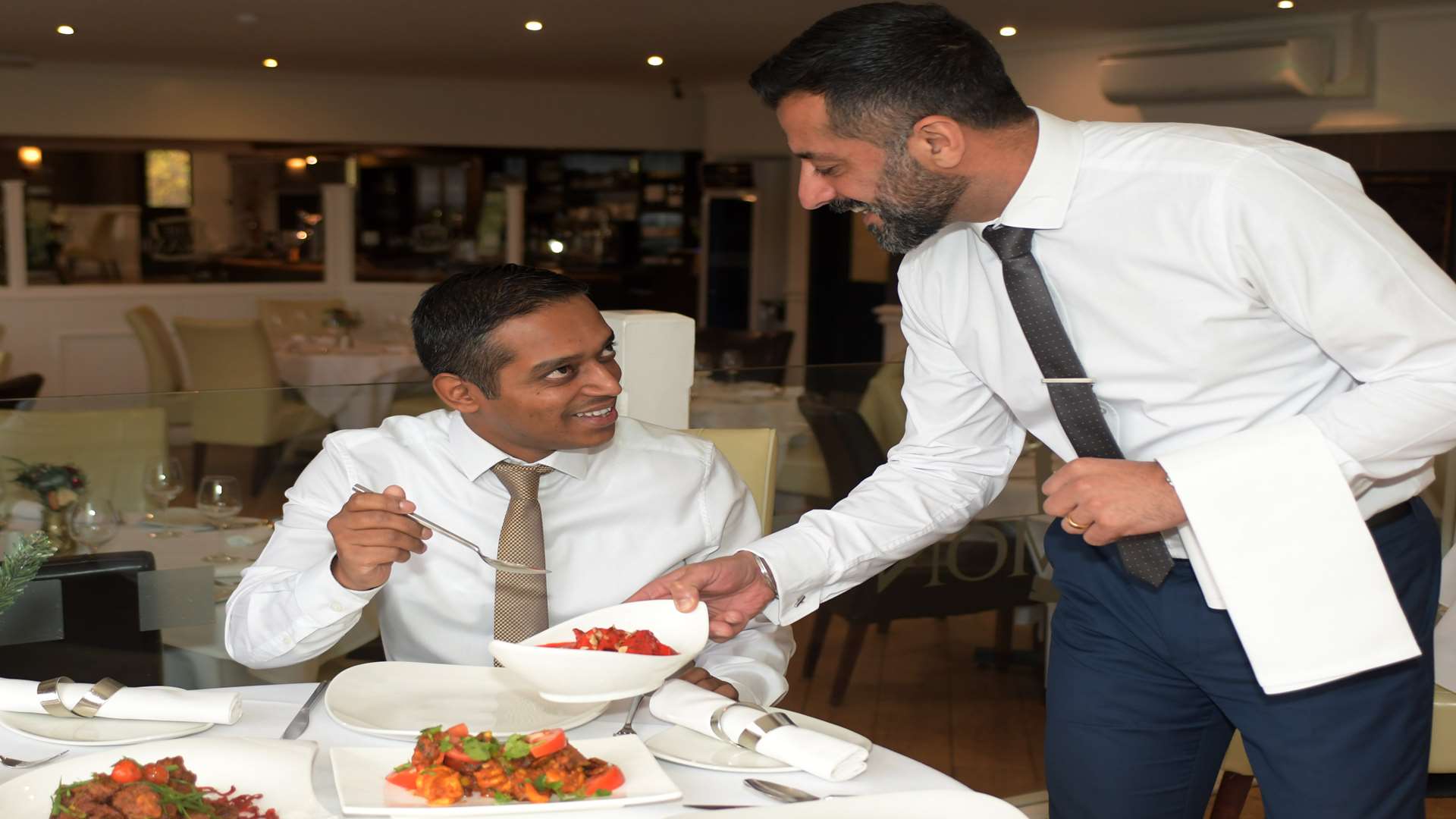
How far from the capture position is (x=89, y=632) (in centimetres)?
235

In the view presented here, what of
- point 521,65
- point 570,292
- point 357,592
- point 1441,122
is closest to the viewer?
point 357,592

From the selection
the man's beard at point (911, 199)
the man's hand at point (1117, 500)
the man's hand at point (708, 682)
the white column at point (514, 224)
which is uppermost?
the white column at point (514, 224)

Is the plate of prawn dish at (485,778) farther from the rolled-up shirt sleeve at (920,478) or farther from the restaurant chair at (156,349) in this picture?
the restaurant chair at (156,349)

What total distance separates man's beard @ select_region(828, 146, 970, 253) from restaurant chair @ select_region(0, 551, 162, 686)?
5.00ft

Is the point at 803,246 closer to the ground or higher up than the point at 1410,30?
closer to the ground

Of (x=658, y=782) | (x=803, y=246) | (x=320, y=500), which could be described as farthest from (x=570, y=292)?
(x=803, y=246)

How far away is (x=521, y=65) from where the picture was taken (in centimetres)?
996

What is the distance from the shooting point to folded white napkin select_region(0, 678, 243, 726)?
1373 millimetres

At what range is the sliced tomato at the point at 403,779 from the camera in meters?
1.20

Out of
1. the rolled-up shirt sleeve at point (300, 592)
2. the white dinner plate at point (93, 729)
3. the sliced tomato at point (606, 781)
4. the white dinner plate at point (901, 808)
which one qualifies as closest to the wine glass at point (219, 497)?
the rolled-up shirt sleeve at point (300, 592)

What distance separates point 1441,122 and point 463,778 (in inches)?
287

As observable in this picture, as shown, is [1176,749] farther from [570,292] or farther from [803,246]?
[803,246]

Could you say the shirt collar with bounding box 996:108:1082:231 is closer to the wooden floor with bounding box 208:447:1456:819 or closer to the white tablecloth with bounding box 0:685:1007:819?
the white tablecloth with bounding box 0:685:1007:819

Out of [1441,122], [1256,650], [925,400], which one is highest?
[1441,122]
